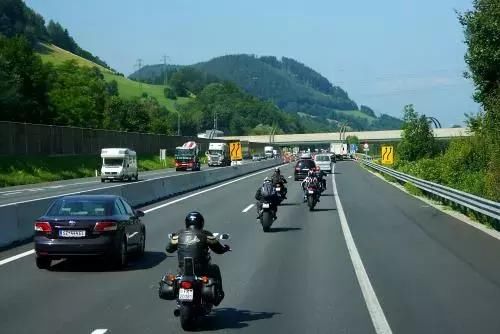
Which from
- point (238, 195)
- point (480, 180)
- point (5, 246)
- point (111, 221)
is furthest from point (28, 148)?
point (111, 221)

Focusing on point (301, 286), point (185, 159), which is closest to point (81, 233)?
point (301, 286)

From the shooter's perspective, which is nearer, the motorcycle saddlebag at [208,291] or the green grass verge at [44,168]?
the motorcycle saddlebag at [208,291]

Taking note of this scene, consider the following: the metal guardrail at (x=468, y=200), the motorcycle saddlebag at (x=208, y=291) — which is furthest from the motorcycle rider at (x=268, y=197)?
the motorcycle saddlebag at (x=208, y=291)

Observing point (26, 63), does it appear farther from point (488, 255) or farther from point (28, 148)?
point (488, 255)

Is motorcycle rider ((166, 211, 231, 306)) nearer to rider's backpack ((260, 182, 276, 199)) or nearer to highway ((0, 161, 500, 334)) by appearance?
highway ((0, 161, 500, 334))

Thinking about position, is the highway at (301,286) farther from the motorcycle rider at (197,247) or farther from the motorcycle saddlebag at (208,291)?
the motorcycle rider at (197,247)

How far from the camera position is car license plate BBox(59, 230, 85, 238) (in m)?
13.2

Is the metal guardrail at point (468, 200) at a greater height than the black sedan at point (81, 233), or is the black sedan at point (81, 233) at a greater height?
the black sedan at point (81, 233)

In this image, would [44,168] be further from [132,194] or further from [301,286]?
[301,286]

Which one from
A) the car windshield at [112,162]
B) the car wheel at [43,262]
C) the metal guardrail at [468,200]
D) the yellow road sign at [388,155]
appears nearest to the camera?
the car wheel at [43,262]

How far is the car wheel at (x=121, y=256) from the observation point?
535 inches

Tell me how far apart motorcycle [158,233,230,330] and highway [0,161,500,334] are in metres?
0.24

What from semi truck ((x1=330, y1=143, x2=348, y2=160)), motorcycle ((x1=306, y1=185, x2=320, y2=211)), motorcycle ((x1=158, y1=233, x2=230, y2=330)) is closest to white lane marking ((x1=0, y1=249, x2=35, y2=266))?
motorcycle ((x1=158, y1=233, x2=230, y2=330))

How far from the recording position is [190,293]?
8359 millimetres
